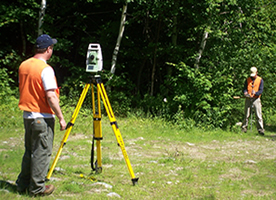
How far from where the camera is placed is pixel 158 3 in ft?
39.5

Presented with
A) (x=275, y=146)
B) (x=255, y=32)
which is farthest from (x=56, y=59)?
(x=275, y=146)

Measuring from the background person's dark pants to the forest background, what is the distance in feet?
24.0

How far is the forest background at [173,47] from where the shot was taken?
38.0 ft

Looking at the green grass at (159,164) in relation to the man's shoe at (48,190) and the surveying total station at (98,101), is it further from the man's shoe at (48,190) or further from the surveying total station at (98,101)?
the surveying total station at (98,101)

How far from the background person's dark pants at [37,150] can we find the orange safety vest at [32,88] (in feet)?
0.56

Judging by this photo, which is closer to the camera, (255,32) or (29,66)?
(29,66)

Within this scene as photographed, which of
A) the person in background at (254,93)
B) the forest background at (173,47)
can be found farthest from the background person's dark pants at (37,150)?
the person in background at (254,93)

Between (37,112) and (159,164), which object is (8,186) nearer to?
(37,112)

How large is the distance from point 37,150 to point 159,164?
3.05m

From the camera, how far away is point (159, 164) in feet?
21.4

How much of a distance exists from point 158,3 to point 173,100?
357 centimetres

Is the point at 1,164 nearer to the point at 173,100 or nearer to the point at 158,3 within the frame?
the point at 173,100

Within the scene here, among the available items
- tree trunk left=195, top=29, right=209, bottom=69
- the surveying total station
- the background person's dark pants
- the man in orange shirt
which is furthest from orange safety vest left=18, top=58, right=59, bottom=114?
tree trunk left=195, top=29, right=209, bottom=69

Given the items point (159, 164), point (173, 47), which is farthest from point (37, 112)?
point (173, 47)
